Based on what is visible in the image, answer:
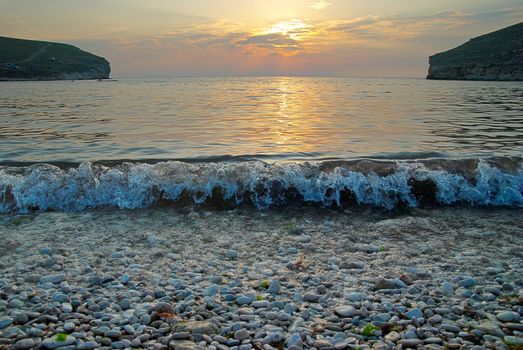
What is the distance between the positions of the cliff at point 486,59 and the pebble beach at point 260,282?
161 m

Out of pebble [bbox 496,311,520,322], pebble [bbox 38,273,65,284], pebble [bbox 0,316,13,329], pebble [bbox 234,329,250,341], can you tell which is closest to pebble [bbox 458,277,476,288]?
pebble [bbox 496,311,520,322]

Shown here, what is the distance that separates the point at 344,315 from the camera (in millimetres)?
5445

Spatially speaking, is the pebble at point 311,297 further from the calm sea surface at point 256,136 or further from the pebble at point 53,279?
the calm sea surface at point 256,136

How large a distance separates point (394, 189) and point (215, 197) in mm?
5218

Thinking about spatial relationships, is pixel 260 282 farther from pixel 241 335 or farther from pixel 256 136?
pixel 256 136

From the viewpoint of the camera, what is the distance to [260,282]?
→ 6.40 m

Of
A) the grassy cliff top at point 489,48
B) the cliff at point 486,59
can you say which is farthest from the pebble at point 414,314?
the grassy cliff top at point 489,48

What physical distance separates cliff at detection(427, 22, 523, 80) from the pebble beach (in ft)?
530

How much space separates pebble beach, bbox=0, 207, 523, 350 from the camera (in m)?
5.01

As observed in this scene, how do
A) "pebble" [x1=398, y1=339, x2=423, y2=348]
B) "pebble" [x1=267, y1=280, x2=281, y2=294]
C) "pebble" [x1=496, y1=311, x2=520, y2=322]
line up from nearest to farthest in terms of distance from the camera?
"pebble" [x1=398, y1=339, x2=423, y2=348]
"pebble" [x1=496, y1=311, x2=520, y2=322]
"pebble" [x1=267, y1=280, x2=281, y2=294]

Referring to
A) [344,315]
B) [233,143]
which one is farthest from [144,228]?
[233,143]

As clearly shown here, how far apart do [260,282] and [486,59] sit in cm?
18177

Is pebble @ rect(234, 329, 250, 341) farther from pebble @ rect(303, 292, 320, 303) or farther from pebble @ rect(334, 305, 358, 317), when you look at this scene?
pebble @ rect(334, 305, 358, 317)

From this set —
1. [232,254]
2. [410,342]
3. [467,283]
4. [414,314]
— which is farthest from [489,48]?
[410,342]
